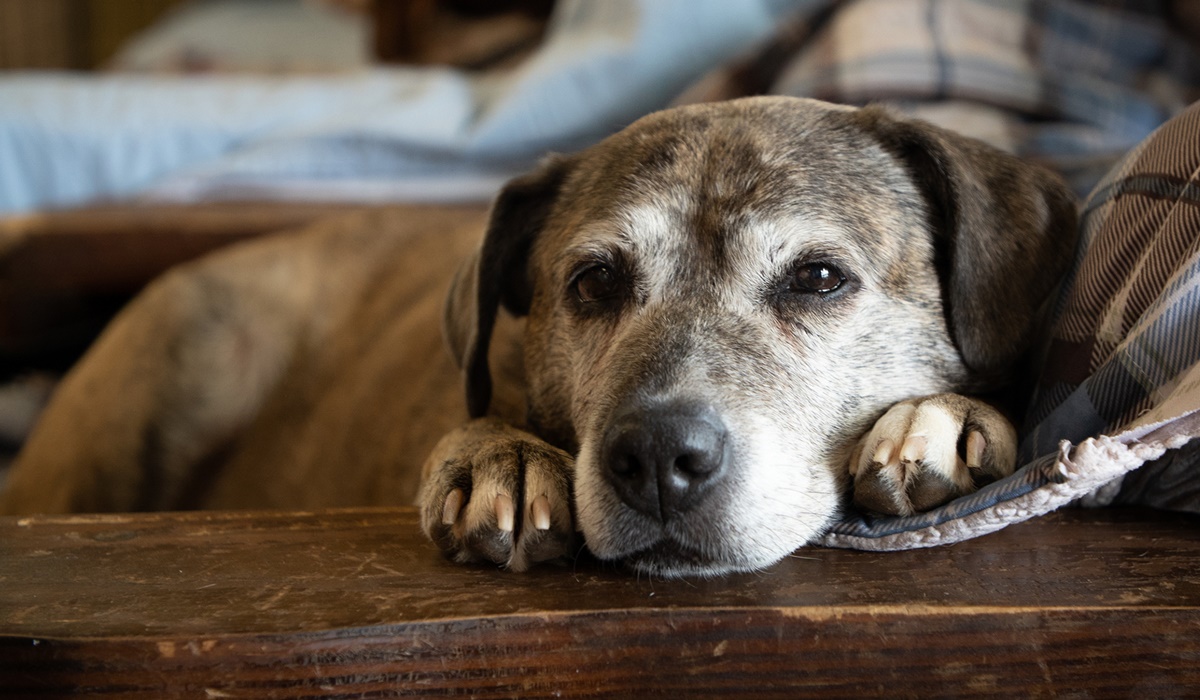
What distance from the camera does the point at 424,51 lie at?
5.36 metres

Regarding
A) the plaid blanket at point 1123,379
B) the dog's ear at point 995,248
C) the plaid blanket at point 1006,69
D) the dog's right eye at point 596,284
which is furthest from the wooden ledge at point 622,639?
the plaid blanket at point 1006,69

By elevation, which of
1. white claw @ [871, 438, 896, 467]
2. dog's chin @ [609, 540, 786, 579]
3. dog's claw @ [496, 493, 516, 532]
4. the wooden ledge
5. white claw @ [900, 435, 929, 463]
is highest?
the wooden ledge

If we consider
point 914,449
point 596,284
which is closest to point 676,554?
point 914,449

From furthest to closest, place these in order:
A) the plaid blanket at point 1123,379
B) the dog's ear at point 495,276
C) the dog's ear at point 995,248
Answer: the dog's ear at point 495,276, the dog's ear at point 995,248, the plaid blanket at point 1123,379

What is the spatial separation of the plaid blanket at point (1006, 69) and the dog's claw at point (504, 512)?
200 centimetres

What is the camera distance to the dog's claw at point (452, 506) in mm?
1308

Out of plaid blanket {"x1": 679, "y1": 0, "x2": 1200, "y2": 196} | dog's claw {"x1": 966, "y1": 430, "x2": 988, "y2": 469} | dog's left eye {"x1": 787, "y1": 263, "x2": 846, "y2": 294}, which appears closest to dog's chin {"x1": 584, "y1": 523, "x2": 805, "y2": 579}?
dog's claw {"x1": 966, "y1": 430, "x2": 988, "y2": 469}

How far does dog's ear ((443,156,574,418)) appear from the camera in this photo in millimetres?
1899

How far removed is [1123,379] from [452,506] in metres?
0.90

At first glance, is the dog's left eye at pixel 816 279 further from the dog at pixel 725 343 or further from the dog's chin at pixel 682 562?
the dog's chin at pixel 682 562

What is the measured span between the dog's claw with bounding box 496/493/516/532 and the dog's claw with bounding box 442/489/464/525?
6 cm

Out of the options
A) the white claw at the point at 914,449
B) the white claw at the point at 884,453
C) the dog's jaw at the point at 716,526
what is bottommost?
the dog's jaw at the point at 716,526

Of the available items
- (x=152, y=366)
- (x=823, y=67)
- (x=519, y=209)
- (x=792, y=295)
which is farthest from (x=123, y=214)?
(x=792, y=295)

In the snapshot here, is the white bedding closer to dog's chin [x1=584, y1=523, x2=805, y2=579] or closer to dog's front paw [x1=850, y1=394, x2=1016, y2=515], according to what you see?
dog's front paw [x1=850, y1=394, x2=1016, y2=515]
